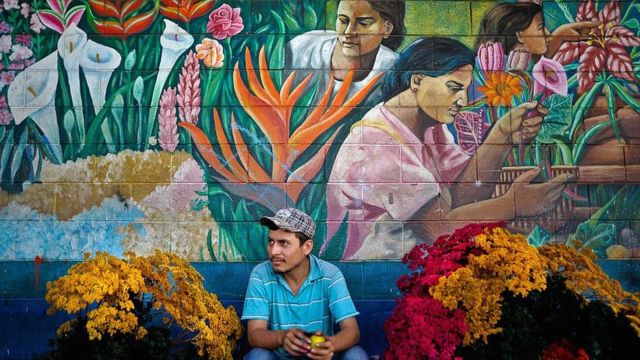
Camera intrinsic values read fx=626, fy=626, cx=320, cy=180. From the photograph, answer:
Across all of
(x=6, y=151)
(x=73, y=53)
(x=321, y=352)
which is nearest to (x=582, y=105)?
(x=321, y=352)

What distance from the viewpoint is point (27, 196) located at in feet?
16.6

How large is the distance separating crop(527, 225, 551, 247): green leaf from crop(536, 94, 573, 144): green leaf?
0.74m

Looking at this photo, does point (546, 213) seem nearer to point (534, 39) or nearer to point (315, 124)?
point (534, 39)

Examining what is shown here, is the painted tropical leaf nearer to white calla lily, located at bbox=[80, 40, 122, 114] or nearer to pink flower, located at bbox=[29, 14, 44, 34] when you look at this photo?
white calla lily, located at bbox=[80, 40, 122, 114]

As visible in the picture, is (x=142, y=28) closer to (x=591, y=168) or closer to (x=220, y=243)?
(x=220, y=243)

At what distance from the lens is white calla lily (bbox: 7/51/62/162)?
5.14 m

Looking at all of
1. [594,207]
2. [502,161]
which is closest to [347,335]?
[502,161]

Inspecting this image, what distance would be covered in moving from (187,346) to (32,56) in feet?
9.37

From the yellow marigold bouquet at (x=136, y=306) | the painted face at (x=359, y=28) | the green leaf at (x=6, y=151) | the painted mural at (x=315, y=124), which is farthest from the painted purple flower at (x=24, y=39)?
the painted face at (x=359, y=28)

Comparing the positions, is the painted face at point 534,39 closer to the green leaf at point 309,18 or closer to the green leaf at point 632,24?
the green leaf at point 632,24

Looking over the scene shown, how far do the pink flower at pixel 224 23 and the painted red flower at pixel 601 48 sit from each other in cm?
269

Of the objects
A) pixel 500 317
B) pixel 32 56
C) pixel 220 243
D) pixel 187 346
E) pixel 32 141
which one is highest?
pixel 32 56

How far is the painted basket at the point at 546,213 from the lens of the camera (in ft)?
16.7

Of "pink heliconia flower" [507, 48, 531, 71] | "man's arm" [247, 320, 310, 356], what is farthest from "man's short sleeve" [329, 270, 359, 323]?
"pink heliconia flower" [507, 48, 531, 71]
